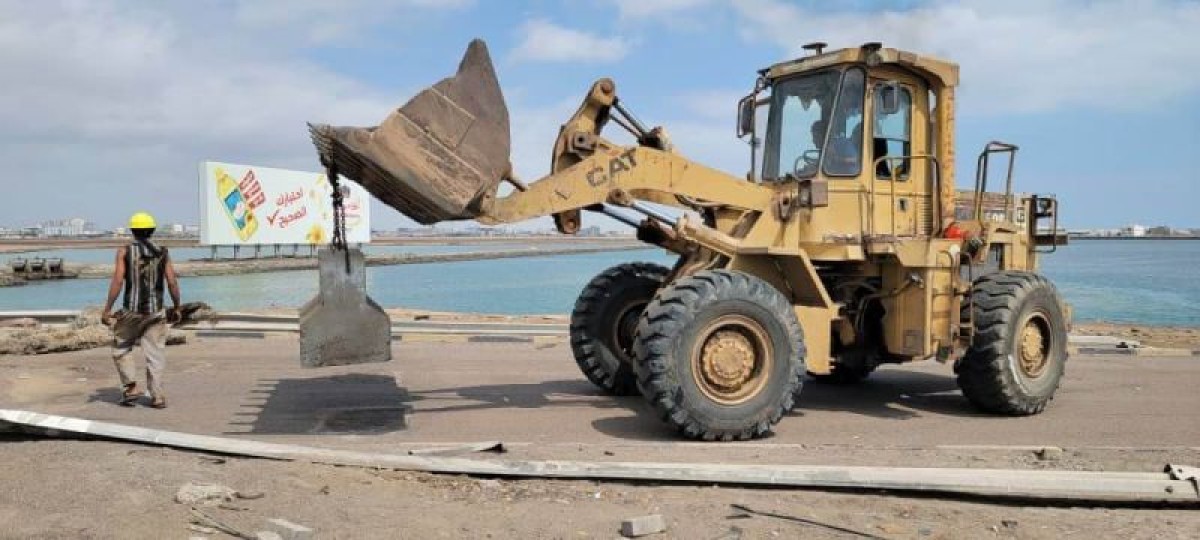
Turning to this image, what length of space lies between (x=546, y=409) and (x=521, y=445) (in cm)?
186

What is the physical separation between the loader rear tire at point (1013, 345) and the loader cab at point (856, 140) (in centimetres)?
96

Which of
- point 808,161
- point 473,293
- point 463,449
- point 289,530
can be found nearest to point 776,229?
point 808,161

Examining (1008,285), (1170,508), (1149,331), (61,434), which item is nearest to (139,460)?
(61,434)

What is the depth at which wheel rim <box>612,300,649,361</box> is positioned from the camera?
9.96 meters

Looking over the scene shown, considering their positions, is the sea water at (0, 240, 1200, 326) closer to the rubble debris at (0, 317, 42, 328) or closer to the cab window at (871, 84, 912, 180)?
the rubble debris at (0, 317, 42, 328)

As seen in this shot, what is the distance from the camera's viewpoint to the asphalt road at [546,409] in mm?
7641

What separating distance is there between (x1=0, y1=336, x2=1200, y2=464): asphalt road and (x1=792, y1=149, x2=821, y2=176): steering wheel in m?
2.35

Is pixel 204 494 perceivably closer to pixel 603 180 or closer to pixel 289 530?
pixel 289 530

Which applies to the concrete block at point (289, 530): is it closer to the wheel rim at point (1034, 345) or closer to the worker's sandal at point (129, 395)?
the worker's sandal at point (129, 395)

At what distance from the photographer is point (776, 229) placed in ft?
28.8

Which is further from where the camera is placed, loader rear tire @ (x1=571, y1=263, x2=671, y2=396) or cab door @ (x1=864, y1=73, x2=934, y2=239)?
loader rear tire @ (x1=571, y1=263, x2=671, y2=396)

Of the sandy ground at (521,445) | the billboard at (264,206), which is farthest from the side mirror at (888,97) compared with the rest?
the billboard at (264,206)

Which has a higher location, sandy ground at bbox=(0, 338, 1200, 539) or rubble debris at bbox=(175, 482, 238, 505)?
rubble debris at bbox=(175, 482, 238, 505)

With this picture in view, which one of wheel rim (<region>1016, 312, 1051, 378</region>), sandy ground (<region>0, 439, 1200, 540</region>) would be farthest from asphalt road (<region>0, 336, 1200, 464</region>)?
sandy ground (<region>0, 439, 1200, 540</region>)
